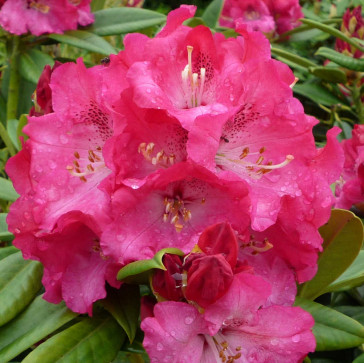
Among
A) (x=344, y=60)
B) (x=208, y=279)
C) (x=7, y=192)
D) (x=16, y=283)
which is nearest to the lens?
(x=208, y=279)

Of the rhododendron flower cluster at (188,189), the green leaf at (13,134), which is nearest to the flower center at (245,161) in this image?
the rhododendron flower cluster at (188,189)

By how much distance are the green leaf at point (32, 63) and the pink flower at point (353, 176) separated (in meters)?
0.87

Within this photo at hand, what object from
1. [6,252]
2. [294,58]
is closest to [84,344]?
[6,252]

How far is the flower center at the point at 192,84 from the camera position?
2.86ft

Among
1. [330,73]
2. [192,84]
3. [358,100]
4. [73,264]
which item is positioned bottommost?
[358,100]

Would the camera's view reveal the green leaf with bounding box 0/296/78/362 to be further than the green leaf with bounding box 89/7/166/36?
No

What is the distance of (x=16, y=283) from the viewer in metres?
0.95

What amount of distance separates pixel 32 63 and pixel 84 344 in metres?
1.11

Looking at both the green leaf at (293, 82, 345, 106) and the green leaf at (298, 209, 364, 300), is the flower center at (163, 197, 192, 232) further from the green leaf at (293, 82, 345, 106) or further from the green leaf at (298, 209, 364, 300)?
the green leaf at (293, 82, 345, 106)

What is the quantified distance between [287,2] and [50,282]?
1.73 m

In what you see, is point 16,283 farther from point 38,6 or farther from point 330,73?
point 330,73

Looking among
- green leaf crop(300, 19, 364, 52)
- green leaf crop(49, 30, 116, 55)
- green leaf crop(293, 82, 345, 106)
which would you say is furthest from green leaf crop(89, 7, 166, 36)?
green leaf crop(293, 82, 345, 106)

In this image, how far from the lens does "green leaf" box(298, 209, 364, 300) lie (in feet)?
3.22

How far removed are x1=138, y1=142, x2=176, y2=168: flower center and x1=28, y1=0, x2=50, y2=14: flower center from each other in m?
1.03
